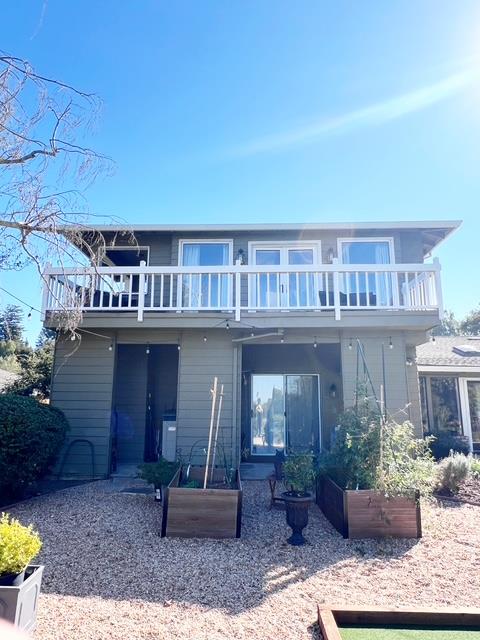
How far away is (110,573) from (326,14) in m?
8.41

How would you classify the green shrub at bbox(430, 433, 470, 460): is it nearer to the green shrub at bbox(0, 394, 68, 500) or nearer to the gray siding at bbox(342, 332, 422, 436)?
the gray siding at bbox(342, 332, 422, 436)

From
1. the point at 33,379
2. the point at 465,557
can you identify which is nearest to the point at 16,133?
the point at 465,557

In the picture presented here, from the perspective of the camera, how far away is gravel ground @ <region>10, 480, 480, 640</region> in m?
3.06

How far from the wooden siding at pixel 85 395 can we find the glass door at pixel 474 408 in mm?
10013

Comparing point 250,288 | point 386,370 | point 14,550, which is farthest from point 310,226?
point 14,550

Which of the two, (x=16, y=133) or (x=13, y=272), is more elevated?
(x=16, y=133)

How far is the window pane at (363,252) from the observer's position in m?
9.65

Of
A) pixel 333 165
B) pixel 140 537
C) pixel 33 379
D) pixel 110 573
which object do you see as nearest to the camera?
pixel 110 573

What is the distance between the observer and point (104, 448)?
25.5 ft

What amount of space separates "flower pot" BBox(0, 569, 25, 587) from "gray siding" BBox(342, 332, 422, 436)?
611 cm

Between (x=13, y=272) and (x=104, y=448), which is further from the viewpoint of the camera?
(x=104, y=448)

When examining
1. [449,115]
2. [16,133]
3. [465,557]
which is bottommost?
[465,557]

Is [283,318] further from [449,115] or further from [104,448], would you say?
[449,115]

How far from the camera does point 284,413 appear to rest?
9.98 m
